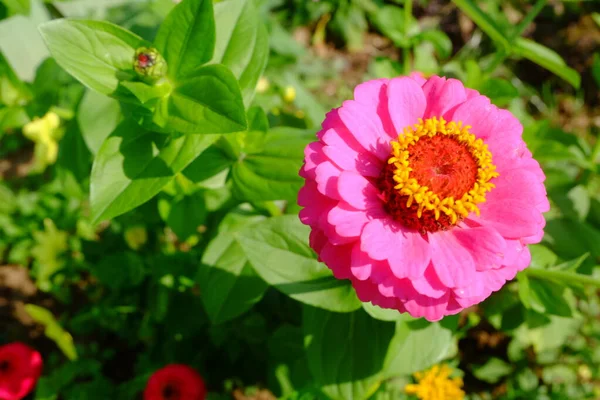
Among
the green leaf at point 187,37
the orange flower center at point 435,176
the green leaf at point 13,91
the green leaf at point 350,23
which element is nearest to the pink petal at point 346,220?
the orange flower center at point 435,176

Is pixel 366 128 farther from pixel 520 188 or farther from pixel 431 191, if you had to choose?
pixel 520 188

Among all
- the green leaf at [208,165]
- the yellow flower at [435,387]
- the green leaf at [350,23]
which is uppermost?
the green leaf at [208,165]

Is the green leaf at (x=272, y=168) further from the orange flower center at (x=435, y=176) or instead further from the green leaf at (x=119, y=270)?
the green leaf at (x=119, y=270)

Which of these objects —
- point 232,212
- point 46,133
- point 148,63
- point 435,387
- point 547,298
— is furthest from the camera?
point 46,133

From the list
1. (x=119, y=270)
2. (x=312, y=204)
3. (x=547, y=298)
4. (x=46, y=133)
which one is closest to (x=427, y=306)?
(x=312, y=204)

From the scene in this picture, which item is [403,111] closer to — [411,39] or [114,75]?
[114,75]

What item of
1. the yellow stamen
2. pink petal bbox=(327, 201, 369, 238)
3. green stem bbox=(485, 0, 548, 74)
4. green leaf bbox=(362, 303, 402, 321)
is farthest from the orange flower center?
green stem bbox=(485, 0, 548, 74)
